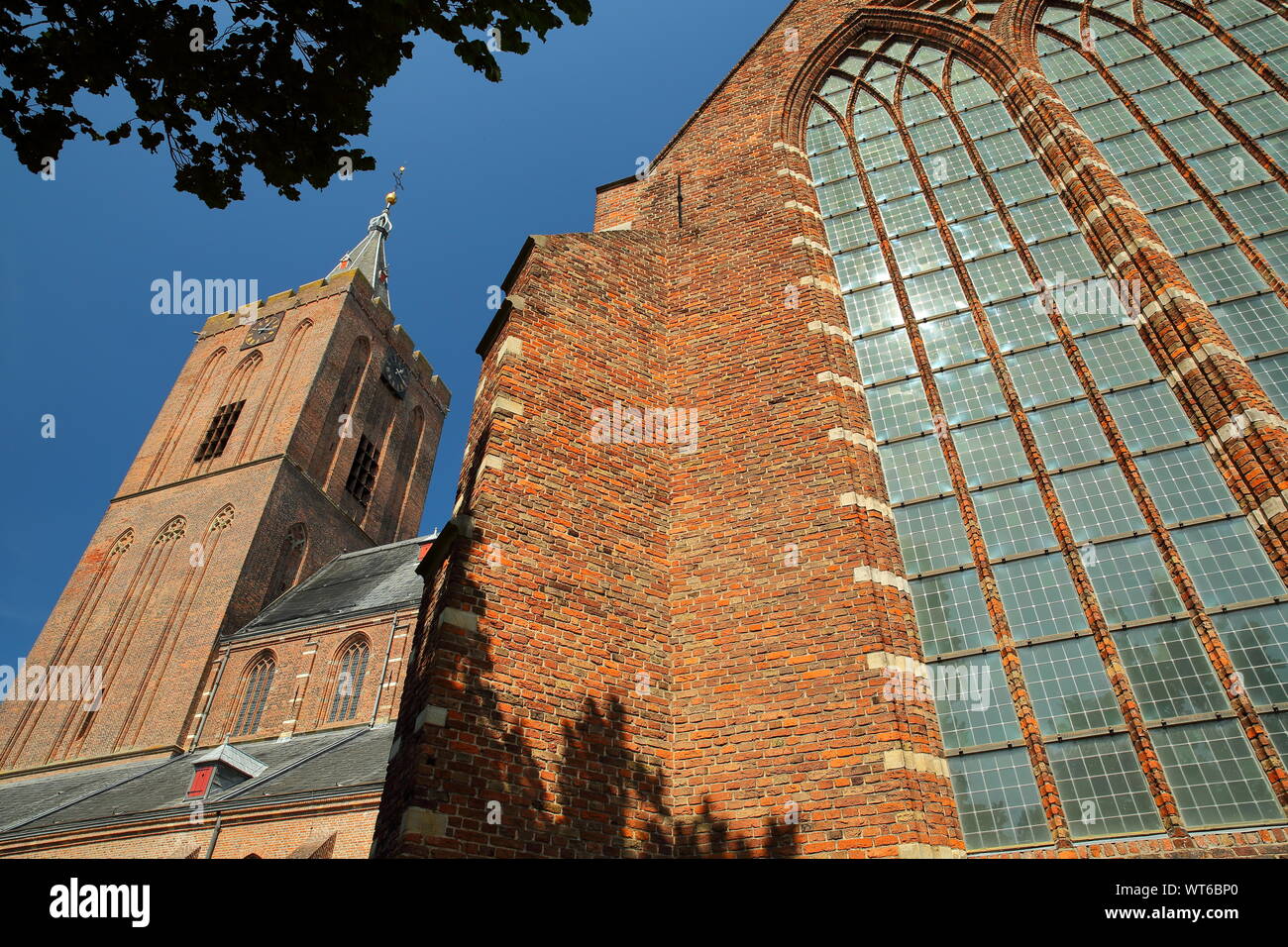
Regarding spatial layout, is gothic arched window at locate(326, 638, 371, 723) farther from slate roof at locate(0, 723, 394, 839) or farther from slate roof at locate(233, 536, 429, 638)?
slate roof at locate(233, 536, 429, 638)

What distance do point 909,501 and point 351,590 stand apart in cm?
2276

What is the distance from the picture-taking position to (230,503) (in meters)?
29.4

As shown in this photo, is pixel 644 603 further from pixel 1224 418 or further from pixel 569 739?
pixel 1224 418

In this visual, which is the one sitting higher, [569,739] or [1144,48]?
[1144,48]

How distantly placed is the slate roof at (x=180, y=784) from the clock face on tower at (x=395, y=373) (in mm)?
18994

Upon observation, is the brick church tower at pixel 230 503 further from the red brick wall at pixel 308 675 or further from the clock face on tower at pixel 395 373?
the red brick wall at pixel 308 675

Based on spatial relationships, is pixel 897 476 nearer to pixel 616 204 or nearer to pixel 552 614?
pixel 552 614

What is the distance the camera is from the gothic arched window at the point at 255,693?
23.7m

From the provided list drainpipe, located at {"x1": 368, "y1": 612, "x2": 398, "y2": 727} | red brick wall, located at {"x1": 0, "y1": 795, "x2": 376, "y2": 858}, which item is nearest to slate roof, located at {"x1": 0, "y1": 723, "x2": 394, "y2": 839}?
red brick wall, located at {"x1": 0, "y1": 795, "x2": 376, "y2": 858}

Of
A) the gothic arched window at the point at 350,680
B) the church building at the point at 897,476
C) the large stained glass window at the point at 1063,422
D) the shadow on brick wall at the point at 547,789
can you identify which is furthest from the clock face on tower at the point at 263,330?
Answer: the shadow on brick wall at the point at 547,789

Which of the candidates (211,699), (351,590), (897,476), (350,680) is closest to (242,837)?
(350,680)
